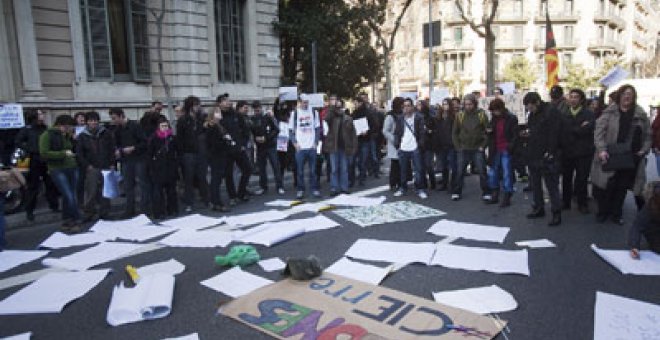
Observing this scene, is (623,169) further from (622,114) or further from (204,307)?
(204,307)

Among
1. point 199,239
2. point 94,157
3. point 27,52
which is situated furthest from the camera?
point 27,52

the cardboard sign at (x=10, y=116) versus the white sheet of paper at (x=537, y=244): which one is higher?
the cardboard sign at (x=10, y=116)

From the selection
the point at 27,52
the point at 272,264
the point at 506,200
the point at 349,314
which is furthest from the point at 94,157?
the point at 506,200

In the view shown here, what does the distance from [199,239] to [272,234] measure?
38.6 inches

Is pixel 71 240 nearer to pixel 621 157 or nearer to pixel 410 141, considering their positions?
pixel 410 141

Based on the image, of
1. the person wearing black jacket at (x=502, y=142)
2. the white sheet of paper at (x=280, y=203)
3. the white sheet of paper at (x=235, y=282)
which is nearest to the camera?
the white sheet of paper at (x=235, y=282)

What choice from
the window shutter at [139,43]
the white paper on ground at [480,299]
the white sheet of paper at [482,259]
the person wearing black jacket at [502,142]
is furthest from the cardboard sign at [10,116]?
the white paper on ground at [480,299]

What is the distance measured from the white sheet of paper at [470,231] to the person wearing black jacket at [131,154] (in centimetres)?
475

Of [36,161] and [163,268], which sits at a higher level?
[36,161]

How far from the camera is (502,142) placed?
7.82 m

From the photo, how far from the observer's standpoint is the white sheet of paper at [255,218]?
7.00 m

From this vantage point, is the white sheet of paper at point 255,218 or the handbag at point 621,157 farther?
the white sheet of paper at point 255,218

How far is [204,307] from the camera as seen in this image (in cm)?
397

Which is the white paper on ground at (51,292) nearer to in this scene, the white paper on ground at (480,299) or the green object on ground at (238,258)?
the green object on ground at (238,258)
